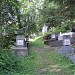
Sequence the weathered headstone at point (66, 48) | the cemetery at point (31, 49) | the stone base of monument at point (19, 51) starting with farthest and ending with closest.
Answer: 1. the weathered headstone at point (66, 48)
2. the stone base of monument at point (19, 51)
3. the cemetery at point (31, 49)

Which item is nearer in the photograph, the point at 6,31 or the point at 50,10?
the point at 50,10

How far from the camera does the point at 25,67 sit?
8.91 meters

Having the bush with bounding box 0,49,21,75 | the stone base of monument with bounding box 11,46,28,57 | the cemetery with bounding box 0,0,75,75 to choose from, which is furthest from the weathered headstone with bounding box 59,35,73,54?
the bush with bounding box 0,49,21,75

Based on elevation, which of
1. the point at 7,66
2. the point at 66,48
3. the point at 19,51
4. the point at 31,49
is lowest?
the point at 7,66

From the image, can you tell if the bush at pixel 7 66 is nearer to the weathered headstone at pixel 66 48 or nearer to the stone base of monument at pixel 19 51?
the stone base of monument at pixel 19 51

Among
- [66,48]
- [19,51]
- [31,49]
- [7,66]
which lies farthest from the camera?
[31,49]

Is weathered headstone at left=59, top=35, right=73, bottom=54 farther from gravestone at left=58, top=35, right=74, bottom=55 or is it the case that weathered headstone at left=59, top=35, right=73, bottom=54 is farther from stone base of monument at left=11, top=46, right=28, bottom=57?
stone base of monument at left=11, top=46, right=28, bottom=57

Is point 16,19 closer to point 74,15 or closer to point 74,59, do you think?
point 74,15

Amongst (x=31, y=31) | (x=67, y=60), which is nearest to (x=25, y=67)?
(x=67, y=60)

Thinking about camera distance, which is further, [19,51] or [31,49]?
[31,49]

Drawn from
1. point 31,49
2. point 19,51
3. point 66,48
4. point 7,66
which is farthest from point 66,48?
point 7,66

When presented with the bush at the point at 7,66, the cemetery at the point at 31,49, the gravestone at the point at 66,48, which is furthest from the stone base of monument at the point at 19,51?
the bush at the point at 7,66

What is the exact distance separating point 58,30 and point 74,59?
40.8ft

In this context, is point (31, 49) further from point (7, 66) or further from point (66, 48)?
point (7, 66)
